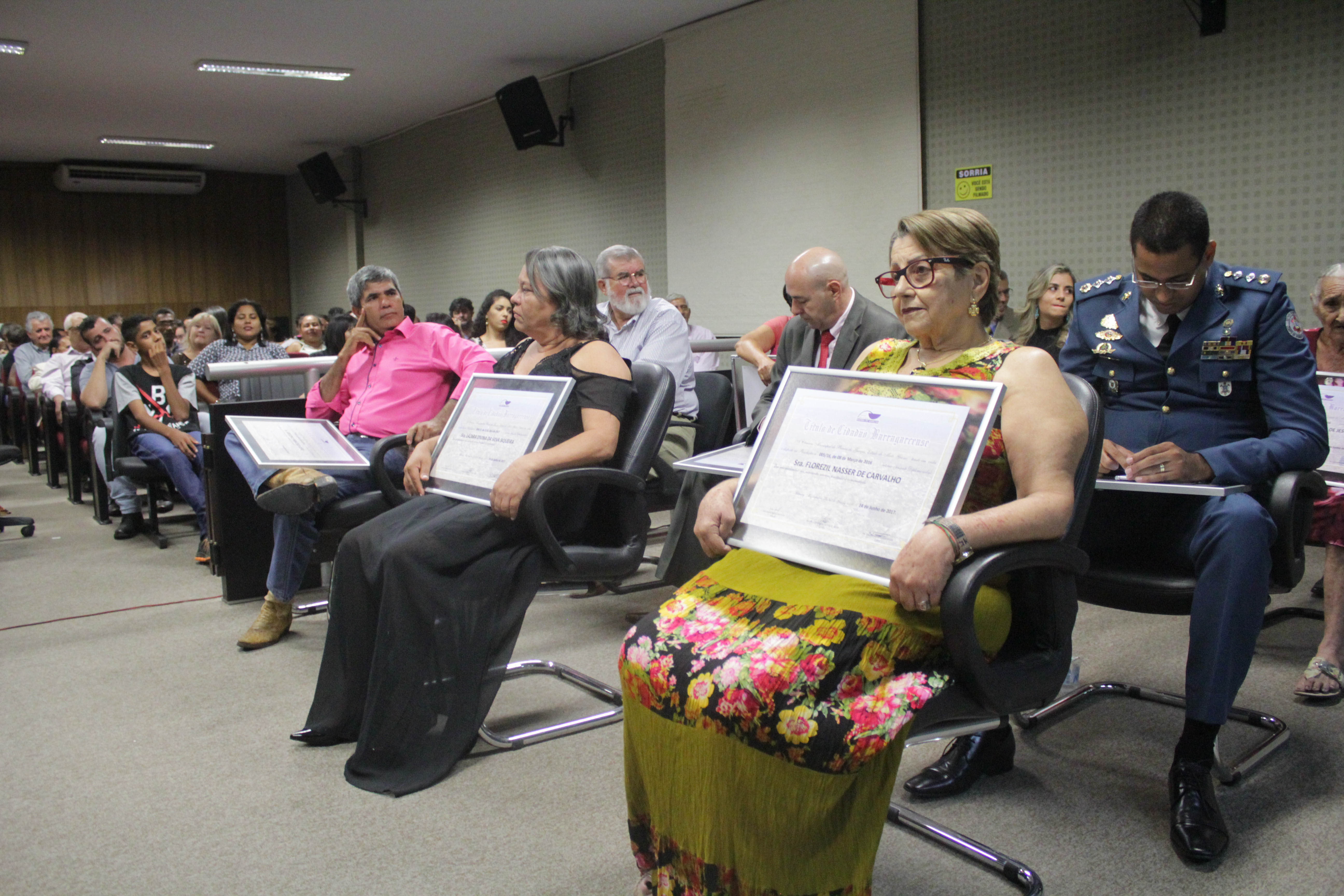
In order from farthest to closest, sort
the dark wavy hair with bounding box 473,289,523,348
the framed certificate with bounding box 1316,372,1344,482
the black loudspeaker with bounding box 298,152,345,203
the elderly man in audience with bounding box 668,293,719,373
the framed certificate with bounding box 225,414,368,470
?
the black loudspeaker with bounding box 298,152,345,203
the dark wavy hair with bounding box 473,289,523,348
the elderly man in audience with bounding box 668,293,719,373
the framed certificate with bounding box 225,414,368,470
the framed certificate with bounding box 1316,372,1344,482

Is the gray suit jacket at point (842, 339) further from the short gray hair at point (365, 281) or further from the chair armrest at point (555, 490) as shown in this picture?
the short gray hair at point (365, 281)

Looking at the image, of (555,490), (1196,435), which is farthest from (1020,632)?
(555,490)

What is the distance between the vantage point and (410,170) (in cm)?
1105

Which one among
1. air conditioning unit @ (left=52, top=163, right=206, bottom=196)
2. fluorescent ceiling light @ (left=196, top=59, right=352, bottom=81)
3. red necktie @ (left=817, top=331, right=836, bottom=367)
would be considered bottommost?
red necktie @ (left=817, top=331, right=836, bottom=367)

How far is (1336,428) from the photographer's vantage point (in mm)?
2691

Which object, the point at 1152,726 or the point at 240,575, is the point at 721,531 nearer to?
the point at 1152,726

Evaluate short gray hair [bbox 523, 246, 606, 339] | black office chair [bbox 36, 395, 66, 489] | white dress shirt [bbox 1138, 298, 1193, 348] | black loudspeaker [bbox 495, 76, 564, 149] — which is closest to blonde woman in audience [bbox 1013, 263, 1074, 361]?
white dress shirt [bbox 1138, 298, 1193, 348]

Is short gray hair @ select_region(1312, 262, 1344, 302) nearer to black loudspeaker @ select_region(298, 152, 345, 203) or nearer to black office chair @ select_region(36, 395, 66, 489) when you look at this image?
black office chair @ select_region(36, 395, 66, 489)

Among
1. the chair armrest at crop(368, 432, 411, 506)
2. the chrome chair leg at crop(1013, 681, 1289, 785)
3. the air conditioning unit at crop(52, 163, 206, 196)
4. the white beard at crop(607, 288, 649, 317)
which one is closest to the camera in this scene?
the chrome chair leg at crop(1013, 681, 1289, 785)

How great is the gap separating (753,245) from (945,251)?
5.26 meters

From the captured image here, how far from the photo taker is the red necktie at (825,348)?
3.38 m

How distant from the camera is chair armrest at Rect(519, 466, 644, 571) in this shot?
89.4 inches

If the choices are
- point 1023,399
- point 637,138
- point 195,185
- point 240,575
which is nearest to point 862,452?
point 1023,399

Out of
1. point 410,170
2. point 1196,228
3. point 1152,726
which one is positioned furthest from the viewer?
point 410,170
